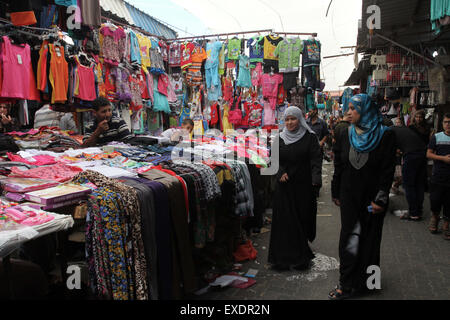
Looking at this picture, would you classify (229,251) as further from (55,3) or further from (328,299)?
(55,3)

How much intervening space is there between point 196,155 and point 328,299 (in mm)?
2143

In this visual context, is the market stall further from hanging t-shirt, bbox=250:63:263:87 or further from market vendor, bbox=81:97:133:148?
market vendor, bbox=81:97:133:148

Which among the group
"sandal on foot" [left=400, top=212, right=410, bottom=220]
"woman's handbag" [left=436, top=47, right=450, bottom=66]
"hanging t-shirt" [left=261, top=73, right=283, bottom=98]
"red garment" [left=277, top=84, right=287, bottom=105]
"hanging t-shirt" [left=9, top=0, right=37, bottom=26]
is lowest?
"sandal on foot" [left=400, top=212, right=410, bottom=220]

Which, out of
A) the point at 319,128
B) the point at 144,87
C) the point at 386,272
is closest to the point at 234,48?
the point at 144,87

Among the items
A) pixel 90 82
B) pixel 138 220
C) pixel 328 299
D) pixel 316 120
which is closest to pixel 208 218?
pixel 138 220

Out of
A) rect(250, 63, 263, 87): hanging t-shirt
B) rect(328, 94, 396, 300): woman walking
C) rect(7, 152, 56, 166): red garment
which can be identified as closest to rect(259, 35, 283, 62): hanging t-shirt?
rect(250, 63, 263, 87): hanging t-shirt

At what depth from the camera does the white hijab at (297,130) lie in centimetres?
388

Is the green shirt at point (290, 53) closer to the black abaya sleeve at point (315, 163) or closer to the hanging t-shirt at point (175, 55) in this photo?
the hanging t-shirt at point (175, 55)

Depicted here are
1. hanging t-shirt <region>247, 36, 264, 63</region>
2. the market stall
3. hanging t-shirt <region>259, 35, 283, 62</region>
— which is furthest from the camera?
hanging t-shirt <region>247, 36, 264, 63</region>

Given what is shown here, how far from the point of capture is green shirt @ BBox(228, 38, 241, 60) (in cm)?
793

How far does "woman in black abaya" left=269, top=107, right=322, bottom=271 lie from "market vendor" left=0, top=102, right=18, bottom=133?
158 inches

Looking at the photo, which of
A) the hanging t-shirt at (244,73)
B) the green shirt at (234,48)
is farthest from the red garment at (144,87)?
the hanging t-shirt at (244,73)

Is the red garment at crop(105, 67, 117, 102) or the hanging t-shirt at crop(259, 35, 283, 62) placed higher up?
the hanging t-shirt at crop(259, 35, 283, 62)

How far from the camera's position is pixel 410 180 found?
5906 mm
